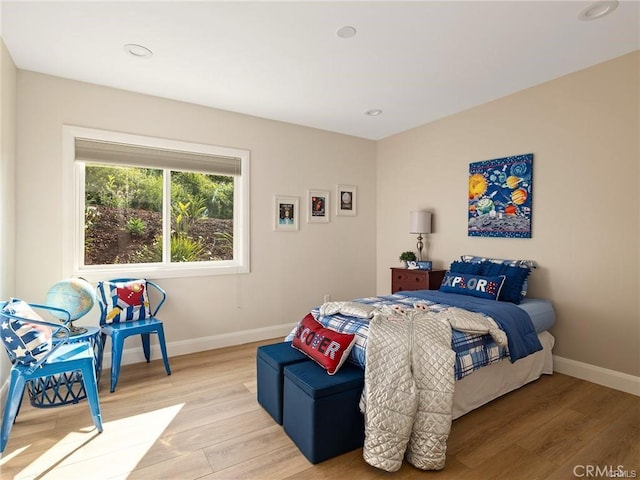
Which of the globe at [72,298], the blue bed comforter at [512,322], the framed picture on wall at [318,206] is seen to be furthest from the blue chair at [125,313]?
the blue bed comforter at [512,322]

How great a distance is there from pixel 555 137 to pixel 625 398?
7.37ft

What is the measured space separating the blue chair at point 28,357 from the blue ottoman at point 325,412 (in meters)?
1.33

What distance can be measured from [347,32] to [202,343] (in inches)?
129

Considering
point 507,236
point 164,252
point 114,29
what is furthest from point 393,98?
point 164,252

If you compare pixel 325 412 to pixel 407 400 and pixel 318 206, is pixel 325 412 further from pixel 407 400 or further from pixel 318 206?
pixel 318 206

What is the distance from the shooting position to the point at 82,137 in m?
3.21

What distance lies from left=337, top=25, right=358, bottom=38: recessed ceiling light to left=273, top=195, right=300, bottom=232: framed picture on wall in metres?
2.16

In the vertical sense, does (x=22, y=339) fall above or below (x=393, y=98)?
below

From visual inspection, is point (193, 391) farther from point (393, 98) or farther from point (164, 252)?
point (393, 98)

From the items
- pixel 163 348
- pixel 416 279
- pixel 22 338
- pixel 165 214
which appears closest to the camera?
→ pixel 22 338

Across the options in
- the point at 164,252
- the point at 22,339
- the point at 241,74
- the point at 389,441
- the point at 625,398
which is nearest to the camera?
the point at 389,441

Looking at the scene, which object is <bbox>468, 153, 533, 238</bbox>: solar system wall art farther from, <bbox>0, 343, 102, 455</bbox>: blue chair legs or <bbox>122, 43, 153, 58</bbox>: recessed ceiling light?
<bbox>0, 343, 102, 455</bbox>: blue chair legs

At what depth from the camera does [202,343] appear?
383cm

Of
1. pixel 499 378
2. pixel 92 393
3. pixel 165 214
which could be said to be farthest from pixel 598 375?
pixel 165 214
